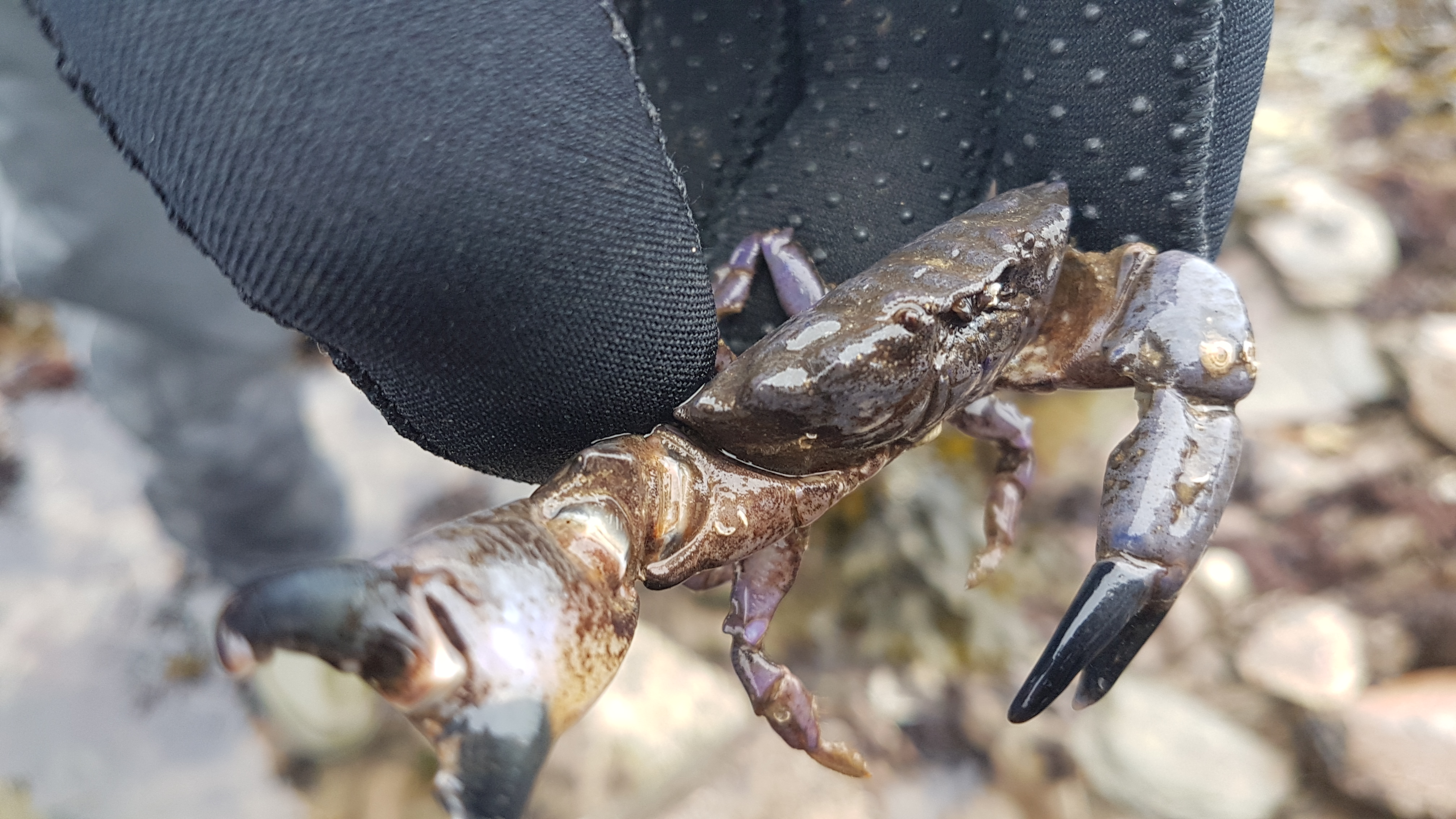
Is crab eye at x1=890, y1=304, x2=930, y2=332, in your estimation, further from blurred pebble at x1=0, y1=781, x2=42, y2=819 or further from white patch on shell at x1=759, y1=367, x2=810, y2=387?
blurred pebble at x1=0, y1=781, x2=42, y2=819

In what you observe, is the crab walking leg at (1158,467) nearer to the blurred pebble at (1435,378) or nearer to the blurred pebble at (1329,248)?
the blurred pebble at (1435,378)

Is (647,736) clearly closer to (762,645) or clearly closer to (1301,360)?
(762,645)

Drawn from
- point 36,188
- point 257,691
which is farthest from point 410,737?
point 36,188

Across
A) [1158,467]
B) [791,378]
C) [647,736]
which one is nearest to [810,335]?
[791,378]

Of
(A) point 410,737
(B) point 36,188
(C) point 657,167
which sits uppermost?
(C) point 657,167

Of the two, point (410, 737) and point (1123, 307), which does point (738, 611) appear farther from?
point (410, 737)

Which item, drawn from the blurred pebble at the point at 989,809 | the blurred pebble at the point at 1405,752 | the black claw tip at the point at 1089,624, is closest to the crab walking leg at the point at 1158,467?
the black claw tip at the point at 1089,624
